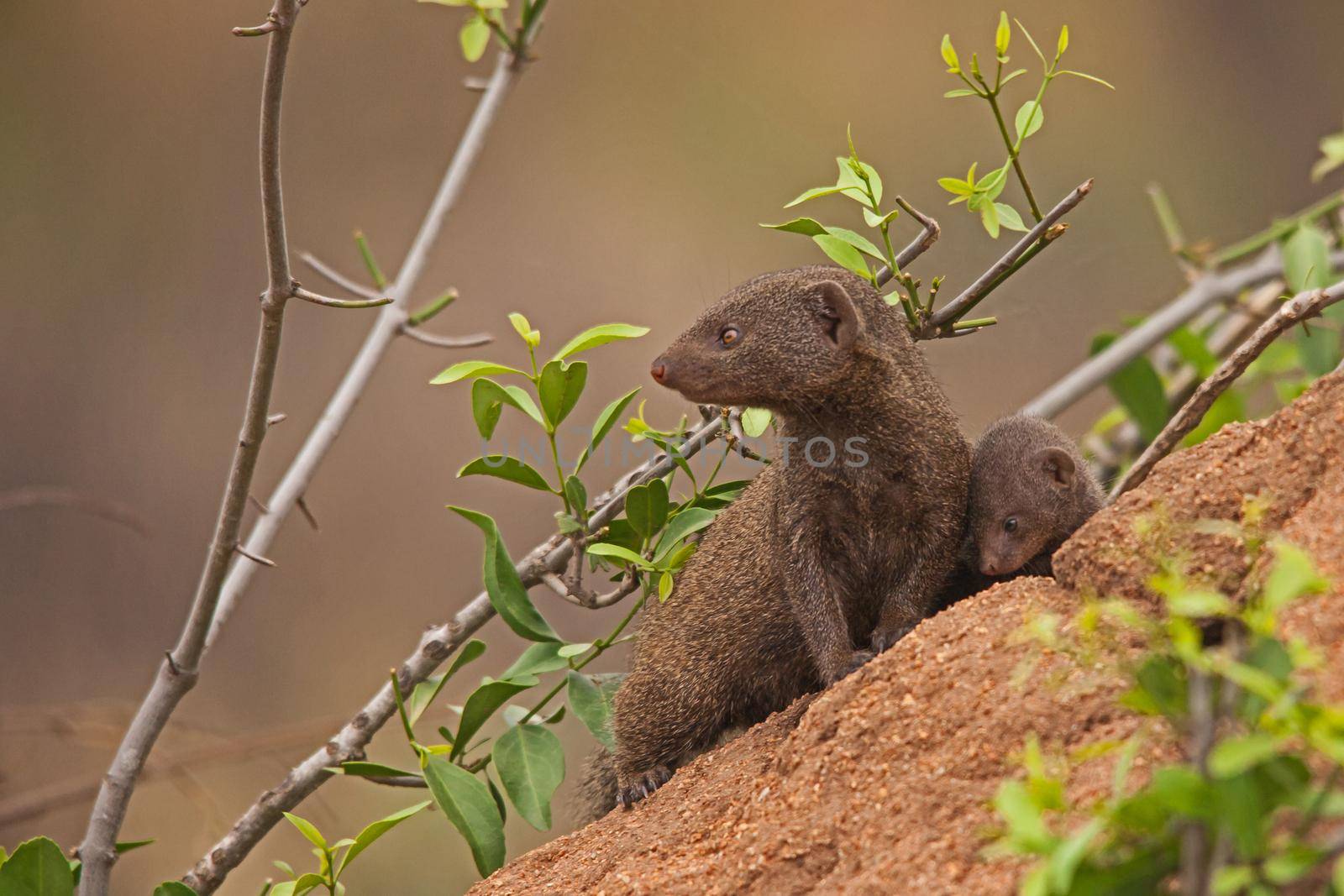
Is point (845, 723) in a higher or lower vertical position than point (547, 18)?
lower

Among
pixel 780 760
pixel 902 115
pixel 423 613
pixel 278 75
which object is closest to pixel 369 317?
pixel 423 613

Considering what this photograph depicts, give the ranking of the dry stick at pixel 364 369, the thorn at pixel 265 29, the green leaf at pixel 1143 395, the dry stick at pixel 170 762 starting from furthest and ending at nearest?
1. the green leaf at pixel 1143 395
2. the dry stick at pixel 170 762
3. the dry stick at pixel 364 369
4. the thorn at pixel 265 29

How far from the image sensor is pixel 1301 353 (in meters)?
3.39

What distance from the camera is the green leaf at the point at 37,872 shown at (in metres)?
2.25

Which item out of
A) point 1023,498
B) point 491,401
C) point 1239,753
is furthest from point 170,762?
A: point 1239,753

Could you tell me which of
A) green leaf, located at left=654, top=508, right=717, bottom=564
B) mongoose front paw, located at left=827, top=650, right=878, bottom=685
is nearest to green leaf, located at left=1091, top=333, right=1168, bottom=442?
green leaf, located at left=654, top=508, right=717, bottom=564

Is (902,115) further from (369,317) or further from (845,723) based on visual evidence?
(845,723)

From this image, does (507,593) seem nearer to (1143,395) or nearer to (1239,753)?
(1239,753)

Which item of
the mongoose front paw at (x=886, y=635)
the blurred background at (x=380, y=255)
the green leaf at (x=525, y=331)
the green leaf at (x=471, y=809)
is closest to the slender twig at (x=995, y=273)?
the mongoose front paw at (x=886, y=635)

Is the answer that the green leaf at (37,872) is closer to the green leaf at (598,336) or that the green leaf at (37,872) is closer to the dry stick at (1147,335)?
the green leaf at (598,336)

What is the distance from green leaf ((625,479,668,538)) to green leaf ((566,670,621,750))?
1.10 feet

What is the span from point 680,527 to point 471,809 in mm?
617

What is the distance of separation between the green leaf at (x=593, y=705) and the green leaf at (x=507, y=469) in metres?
0.41

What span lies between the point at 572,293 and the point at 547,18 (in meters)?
1.13
